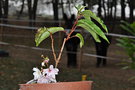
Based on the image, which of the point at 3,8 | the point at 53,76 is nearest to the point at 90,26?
the point at 53,76

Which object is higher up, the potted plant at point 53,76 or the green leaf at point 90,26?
the green leaf at point 90,26

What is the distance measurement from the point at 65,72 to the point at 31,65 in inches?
26.3

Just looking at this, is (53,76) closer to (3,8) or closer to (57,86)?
(57,86)

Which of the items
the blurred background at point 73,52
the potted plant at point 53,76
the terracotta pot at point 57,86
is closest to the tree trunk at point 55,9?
the blurred background at point 73,52

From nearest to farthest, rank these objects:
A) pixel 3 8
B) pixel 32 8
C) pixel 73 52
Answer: pixel 73 52
pixel 3 8
pixel 32 8

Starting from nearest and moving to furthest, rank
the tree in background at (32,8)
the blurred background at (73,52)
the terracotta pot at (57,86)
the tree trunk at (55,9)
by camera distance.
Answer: the terracotta pot at (57,86) < the blurred background at (73,52) < the tree in background at (32,8) < the tree trunk at (55,9)

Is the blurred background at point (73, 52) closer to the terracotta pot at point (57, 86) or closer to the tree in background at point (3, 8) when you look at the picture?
the tree in background at point (3, 8)

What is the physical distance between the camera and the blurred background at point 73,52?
15.1ft

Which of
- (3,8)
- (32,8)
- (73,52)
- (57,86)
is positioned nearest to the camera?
(57,86)

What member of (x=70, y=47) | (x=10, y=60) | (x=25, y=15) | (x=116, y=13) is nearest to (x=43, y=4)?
(x=25, y=15)

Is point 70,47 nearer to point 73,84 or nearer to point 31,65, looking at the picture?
point 31,65

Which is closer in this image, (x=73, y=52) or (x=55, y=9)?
(x=73, y=52)

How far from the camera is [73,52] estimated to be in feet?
22.3

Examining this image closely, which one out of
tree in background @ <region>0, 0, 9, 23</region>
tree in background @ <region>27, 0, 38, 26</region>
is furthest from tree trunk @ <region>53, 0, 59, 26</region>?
tree in background @ <region>0, 0, 9, 23</region>
